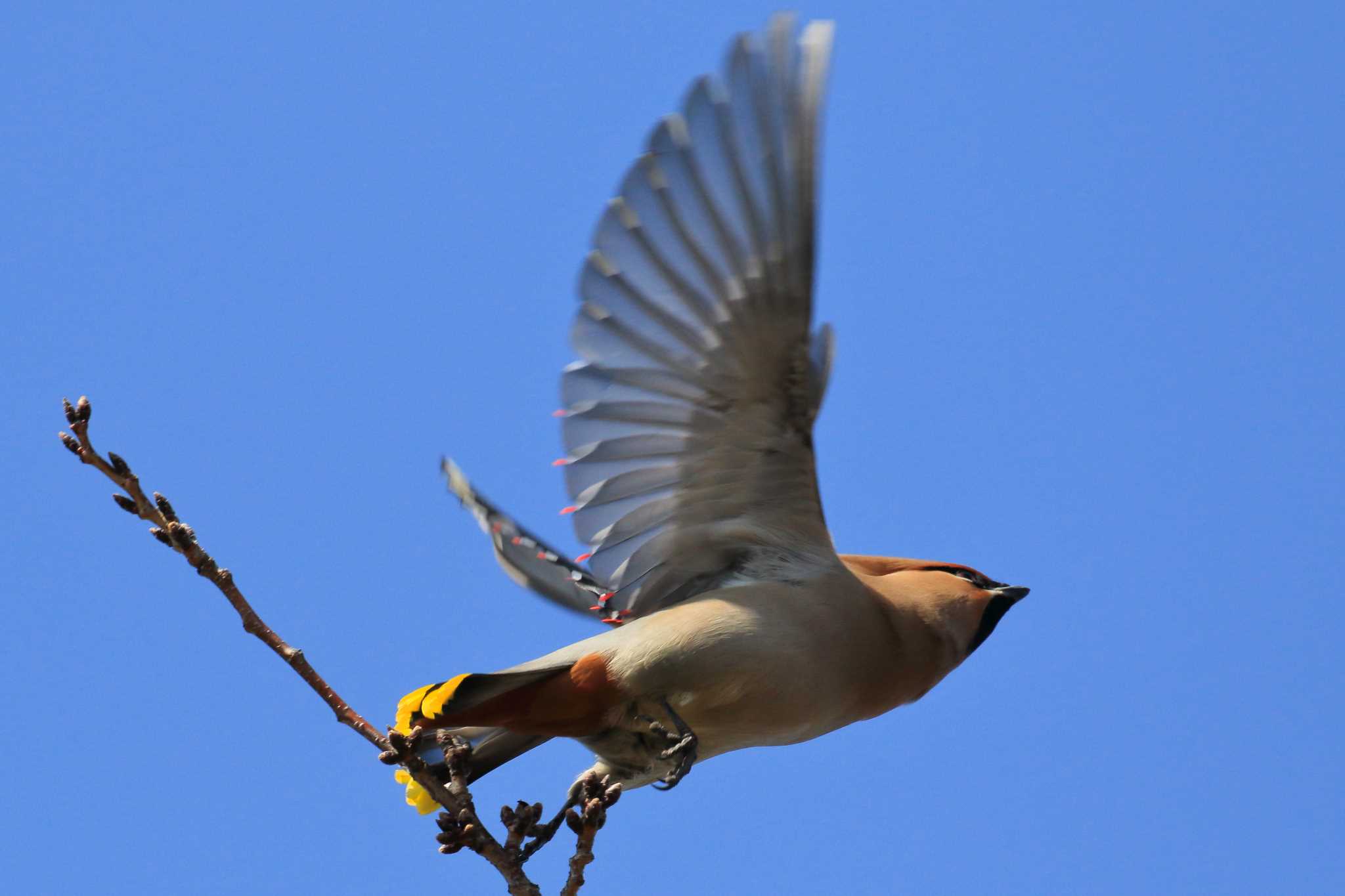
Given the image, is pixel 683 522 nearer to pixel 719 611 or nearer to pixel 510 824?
pixel 719 611

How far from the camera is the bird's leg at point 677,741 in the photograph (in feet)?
15.7

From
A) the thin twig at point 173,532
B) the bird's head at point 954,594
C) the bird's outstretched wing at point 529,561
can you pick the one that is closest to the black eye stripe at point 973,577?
the bird's head at point 954,594

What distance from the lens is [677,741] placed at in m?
4.85

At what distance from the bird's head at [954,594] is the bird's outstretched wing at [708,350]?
1.45 ft

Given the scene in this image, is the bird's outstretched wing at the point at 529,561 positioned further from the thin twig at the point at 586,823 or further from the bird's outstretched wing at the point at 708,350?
the thin twig at the point at 586,823

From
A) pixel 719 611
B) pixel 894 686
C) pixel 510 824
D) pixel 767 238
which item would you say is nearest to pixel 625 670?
pixel 719 611

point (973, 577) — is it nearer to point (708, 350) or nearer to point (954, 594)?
point (954, 594)

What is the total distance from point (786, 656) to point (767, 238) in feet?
4.23

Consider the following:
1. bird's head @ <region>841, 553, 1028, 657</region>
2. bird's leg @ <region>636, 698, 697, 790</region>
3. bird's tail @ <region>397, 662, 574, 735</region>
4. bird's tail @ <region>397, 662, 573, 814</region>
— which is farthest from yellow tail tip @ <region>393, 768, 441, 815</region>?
bird's head @ <region>841, 553, 1028, 657</region>

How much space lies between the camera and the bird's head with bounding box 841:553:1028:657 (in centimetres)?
539

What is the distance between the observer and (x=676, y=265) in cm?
461

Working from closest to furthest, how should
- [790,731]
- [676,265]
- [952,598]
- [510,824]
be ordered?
[510,824] < [676,265] < [790,731] < [952,598]

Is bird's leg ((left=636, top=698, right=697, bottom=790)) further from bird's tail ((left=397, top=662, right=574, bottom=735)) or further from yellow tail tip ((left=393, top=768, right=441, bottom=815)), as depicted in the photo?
yellow tail tip ((left=393, top=768, right=441, bottom=815))

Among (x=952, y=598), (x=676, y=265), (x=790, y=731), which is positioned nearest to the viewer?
(x=676, y=265)
